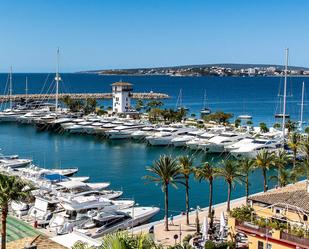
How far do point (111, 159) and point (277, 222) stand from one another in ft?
169

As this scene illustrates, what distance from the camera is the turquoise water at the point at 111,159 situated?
53812 mm

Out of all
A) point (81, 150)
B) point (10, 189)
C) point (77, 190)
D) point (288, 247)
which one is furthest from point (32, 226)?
point (81, 150)

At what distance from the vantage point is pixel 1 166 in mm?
59312

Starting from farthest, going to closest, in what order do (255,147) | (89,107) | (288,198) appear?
(89,107), (255,147), (288,198)

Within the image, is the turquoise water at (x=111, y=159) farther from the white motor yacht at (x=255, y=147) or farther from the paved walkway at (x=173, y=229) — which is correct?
the paved walkway at (x=173, y=229)

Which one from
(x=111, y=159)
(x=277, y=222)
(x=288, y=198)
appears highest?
(x=288, y=198)

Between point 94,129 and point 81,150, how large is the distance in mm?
17139

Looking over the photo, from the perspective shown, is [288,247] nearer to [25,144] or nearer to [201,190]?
[201,190]

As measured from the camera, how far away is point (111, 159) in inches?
3054

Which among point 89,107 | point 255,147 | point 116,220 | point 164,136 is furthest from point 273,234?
point 89,107

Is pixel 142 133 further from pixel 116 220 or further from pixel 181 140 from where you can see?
pixel 116 220

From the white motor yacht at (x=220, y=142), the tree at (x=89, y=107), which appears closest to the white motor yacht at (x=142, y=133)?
the white motor yacht at (x=220, y=142)

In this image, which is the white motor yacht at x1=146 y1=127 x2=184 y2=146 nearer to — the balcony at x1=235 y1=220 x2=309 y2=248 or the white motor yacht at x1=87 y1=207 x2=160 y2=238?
the white motor yacht at x1=87 y1=207 x2=160 y2=238

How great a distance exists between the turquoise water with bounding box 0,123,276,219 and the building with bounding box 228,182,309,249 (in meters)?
15.5
